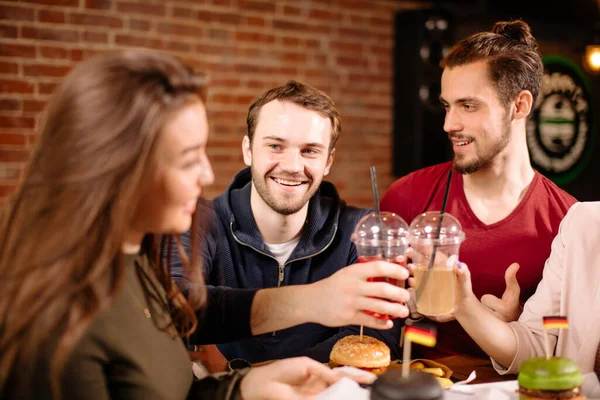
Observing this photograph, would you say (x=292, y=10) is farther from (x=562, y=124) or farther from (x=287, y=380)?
(x=287, y=380)

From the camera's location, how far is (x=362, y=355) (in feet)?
5.53

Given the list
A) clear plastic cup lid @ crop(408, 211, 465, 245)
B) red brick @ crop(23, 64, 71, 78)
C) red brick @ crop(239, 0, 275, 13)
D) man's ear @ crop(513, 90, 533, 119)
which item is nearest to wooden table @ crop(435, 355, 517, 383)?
clear plastic cup lid @ crop(408, 211, 465, 245)

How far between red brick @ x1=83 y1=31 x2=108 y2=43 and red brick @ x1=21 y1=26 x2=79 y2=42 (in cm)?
5

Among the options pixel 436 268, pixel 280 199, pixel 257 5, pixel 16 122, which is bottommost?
pixel 436 268

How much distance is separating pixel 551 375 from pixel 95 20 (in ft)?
10.7

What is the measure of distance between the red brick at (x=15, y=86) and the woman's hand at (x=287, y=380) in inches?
108

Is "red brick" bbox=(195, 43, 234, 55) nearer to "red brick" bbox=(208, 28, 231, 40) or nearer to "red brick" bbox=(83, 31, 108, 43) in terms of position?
"red brick" bbox=(208, 28, 231, 40)

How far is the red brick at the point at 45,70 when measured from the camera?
3547 millimetres

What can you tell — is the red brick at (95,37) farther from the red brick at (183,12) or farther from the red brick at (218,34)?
the red brick at (218,34)

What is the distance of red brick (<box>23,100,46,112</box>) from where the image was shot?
356cm

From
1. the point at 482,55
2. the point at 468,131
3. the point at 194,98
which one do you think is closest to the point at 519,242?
the point at 468,131

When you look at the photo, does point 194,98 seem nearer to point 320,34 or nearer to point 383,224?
point 383,224

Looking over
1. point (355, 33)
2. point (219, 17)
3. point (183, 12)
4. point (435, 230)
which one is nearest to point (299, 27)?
point (355, 33)

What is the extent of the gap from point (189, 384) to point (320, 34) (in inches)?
139
